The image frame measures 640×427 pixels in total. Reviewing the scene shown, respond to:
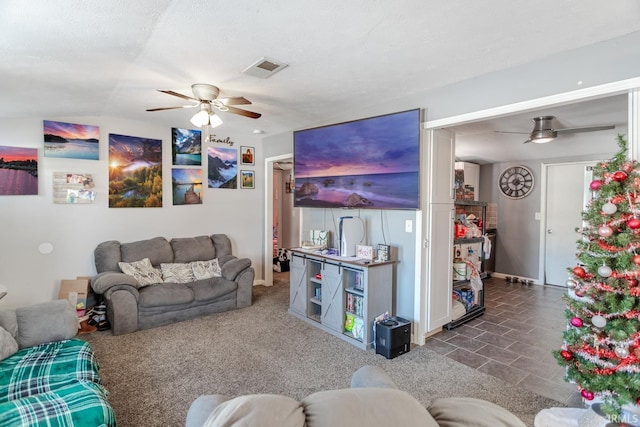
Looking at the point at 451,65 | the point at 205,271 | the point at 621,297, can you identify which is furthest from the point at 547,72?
the point at 205,271

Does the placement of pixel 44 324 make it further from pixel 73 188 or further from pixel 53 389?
pixel 73 188

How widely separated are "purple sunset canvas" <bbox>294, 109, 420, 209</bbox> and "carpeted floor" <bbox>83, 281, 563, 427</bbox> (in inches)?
59.3

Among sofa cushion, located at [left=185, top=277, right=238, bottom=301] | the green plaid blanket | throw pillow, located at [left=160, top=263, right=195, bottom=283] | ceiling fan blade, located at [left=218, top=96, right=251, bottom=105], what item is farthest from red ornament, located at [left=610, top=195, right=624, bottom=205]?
throw pillow, located at [left=160, top=263, right=195, bottom=283]

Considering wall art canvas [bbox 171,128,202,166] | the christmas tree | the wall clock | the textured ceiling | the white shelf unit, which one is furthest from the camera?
the wall clock

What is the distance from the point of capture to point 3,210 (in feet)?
12.0

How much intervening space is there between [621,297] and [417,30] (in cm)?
201

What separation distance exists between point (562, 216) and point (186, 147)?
6.10 meters

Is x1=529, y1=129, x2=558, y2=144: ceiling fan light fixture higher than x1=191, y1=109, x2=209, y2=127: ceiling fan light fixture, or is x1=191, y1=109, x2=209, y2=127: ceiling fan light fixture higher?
x1=529, y1=129, x2=558, y2=144: ceiling fan light fixture

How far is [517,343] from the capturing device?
3.41 m

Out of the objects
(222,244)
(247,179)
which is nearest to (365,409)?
(222,244)

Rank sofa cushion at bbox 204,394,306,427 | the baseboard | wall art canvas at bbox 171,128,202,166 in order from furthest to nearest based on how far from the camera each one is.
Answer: the baseboard < wall art canvas at bbox 171,128,202,166 < sofa cushion at bbox 204,394,306,427

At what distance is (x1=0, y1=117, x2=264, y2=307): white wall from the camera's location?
12.2 ft

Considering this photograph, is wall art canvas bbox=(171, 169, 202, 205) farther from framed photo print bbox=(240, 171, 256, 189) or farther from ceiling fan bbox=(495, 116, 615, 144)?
ceiling fan bbox=(495, 116, 615, 144)

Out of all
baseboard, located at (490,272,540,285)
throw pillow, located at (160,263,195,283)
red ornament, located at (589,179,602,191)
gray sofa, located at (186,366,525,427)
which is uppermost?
red ornament, located at (589,179,602,191)
